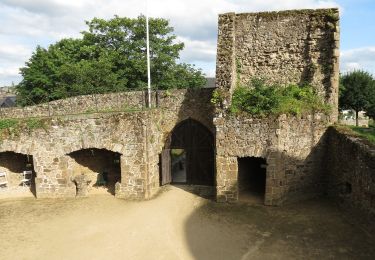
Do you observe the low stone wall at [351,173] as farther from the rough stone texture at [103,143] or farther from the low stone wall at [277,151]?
the rough stone texture at [103,143]

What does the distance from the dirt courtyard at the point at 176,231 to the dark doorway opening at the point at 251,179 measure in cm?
84

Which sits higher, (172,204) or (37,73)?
(37,73)

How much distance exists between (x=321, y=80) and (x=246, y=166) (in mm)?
3933

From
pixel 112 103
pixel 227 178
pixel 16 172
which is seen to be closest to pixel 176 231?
pixel 227 178

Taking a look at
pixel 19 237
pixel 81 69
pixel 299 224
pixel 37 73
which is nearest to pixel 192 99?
pixel 299 224

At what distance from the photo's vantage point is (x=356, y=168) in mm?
9023

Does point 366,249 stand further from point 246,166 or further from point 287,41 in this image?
point 287,41

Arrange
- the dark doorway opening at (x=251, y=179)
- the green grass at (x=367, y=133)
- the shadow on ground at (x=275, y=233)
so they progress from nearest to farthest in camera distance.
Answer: the shadow on ground at (x=275, y=233) < the green grass at (x=367, y=133) < the dark doorway opening at (x=251, y=179)

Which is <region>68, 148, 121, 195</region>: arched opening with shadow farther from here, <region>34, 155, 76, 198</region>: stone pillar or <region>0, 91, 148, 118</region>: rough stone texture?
<region>0, 91, 148, 118</region>: rough stone texture

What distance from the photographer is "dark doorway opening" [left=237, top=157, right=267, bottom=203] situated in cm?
1157

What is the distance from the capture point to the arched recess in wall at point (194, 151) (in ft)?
42.7

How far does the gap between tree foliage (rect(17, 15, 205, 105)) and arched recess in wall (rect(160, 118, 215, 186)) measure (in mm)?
10043

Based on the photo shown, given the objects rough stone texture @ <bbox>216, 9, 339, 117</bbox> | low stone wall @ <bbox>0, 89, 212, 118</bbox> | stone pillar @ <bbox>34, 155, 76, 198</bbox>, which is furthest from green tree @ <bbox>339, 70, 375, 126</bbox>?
stone pillar @ <bbox>34, 155, 76, 198</bbox>

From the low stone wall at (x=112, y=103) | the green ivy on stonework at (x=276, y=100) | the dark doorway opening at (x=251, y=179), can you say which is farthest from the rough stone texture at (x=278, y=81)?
the low stone wall at (x=112, y=103)
